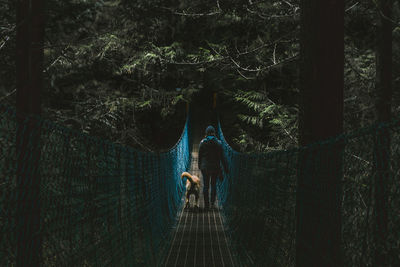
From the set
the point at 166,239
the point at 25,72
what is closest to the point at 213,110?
the point at 166,239

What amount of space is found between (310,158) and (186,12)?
5358 millimetres

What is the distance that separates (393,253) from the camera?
1.31 metres

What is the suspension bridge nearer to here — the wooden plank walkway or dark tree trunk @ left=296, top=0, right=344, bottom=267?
the wooden plank walkway

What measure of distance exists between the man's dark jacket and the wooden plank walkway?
0.79 metres

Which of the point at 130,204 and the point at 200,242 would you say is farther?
the point at 200,242

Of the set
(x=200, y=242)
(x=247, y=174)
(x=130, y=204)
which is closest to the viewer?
(x=130, y=204)

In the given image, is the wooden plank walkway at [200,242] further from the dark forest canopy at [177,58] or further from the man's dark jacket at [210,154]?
the dark forest canopy at [177,58]

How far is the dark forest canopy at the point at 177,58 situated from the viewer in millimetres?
6781

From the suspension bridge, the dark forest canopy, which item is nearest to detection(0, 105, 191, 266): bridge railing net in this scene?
the suspension bridge

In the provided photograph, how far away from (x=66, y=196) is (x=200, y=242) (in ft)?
13.5

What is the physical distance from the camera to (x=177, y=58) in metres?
13.9

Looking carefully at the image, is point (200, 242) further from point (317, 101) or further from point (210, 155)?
point (317, 101)

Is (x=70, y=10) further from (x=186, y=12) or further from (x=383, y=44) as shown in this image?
(x=383, y=44)

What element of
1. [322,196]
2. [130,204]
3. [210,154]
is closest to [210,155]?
[210,154]
